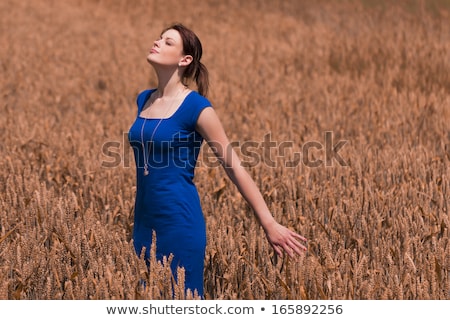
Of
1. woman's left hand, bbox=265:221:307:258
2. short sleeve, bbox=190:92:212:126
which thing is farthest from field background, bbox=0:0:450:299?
short sleeve, bbox=190:92:212:126

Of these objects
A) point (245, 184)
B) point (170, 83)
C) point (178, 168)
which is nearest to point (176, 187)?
Result: point (178, 168)

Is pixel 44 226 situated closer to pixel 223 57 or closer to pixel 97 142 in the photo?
pixel 97 142

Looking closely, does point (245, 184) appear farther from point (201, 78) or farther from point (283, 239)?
point (201, 78)

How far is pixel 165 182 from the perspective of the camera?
8.38ft

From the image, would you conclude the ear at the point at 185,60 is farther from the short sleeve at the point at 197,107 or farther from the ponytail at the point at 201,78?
the short sleeve at the point at 197,107

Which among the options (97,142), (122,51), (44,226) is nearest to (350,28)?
(122,51)

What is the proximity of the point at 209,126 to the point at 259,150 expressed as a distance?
114 inches

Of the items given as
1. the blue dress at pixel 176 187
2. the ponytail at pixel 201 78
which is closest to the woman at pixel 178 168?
the blue dress at pixel 176 187

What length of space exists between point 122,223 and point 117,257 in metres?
0.95

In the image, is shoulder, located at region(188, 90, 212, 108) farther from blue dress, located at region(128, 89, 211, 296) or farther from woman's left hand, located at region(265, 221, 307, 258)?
woman's left hand, located at region(265, 221, 307, 258)

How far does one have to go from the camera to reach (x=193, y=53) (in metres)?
A: 2.69

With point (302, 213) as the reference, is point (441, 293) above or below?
below

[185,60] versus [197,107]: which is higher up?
[185,60]

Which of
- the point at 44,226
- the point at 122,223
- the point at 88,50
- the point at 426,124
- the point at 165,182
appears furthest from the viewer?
the point at 88,50
